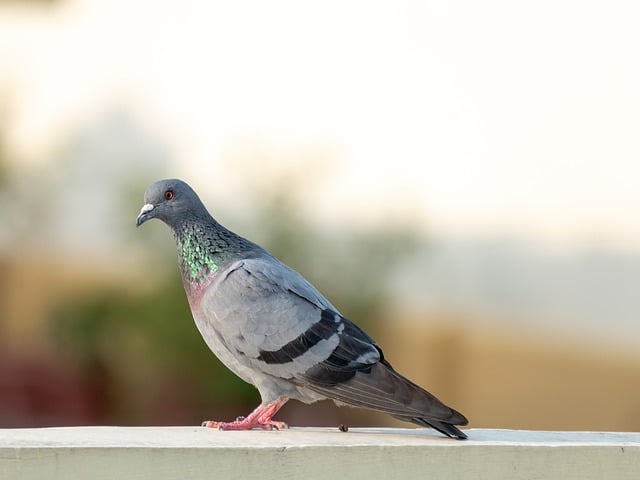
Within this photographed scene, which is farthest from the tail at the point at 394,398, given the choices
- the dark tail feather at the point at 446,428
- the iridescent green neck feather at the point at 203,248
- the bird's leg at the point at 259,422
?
the iridescent green neck feather at the point at 203,248

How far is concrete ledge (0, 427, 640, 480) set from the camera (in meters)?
1.77

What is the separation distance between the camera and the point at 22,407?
636cm

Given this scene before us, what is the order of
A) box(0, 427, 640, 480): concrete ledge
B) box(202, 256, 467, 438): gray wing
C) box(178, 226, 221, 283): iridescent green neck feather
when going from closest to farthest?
box(0, 427, 640, 480): concrete ledge < box(202, 256, 467, 438): gray wing < box(178, 226, 221, 283): iridescent green neck feather

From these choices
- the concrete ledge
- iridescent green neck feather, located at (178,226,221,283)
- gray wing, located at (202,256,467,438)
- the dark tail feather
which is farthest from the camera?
iridescent green neck feather, located at (178,226,221,283)

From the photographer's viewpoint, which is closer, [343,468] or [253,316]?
[343,468]

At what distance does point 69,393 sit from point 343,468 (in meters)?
4.92

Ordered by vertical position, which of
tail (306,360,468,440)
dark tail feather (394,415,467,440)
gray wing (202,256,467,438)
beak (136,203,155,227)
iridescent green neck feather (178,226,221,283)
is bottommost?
dark tail feather (394,415,467,440)

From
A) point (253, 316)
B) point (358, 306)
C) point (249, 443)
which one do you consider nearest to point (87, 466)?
point (249, 443)

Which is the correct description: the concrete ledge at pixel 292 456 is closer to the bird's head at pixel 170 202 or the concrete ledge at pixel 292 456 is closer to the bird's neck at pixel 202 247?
the bird's neck at pixel 202 247

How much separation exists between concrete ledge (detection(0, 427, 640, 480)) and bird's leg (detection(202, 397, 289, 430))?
0.09 metres

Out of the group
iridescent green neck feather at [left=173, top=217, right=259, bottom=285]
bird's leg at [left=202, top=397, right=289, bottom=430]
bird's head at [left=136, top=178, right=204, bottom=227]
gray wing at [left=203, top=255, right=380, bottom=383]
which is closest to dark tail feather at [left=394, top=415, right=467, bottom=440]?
gray wing at [left=203, top=255, right=380, bottom=383]

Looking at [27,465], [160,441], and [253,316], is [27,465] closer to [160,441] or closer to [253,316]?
[160,441]

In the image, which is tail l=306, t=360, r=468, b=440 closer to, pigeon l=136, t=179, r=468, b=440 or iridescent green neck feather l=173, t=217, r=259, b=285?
pigeon l=136, t=179, r=468, b=440

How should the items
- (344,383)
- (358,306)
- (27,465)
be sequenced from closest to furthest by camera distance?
(27,465), (344,383), (358,306)
